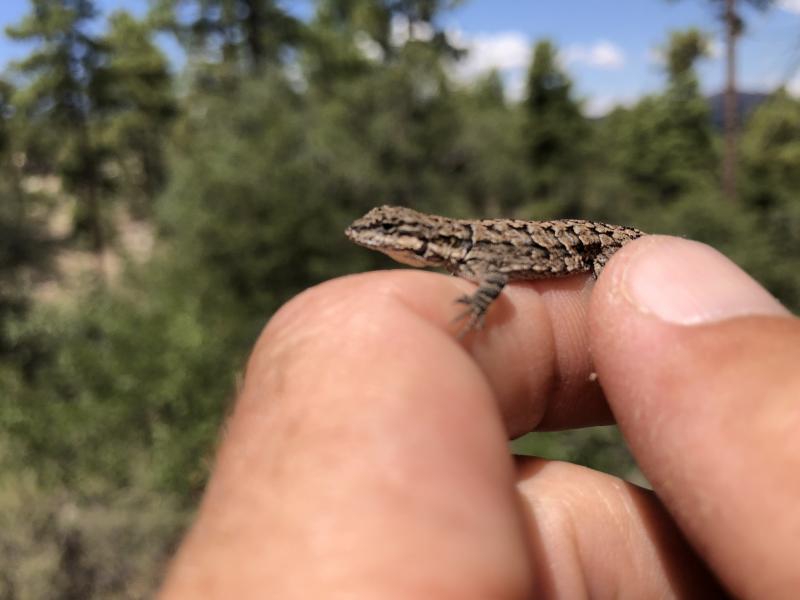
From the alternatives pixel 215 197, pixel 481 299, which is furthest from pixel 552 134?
pixel 481 299

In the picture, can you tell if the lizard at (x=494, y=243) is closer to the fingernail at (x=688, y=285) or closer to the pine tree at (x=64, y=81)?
the fingernail at (x=688, y=285)

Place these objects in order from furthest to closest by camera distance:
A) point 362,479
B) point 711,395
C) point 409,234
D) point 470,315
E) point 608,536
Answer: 1. point 409,234
2. point 608,536
3. point 470,315
4. point 711,395
5. point 362,479

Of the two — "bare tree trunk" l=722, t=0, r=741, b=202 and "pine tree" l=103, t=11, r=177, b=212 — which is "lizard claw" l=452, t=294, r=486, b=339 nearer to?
"bare tree trunk" l=722, t=0, r=741, b=202

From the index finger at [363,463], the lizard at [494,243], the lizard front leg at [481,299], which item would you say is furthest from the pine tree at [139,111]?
the index finger at [363,463]

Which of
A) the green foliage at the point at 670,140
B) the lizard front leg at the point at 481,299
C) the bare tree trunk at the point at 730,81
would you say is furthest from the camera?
the green foliage at the point at 670,140

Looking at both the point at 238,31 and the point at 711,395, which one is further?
the point at 238,31

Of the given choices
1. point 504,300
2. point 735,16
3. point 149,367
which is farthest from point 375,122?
point 504,300

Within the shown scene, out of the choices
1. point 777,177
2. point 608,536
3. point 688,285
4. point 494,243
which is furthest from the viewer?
point 777,177

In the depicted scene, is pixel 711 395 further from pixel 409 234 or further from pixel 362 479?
pixel 409 234
